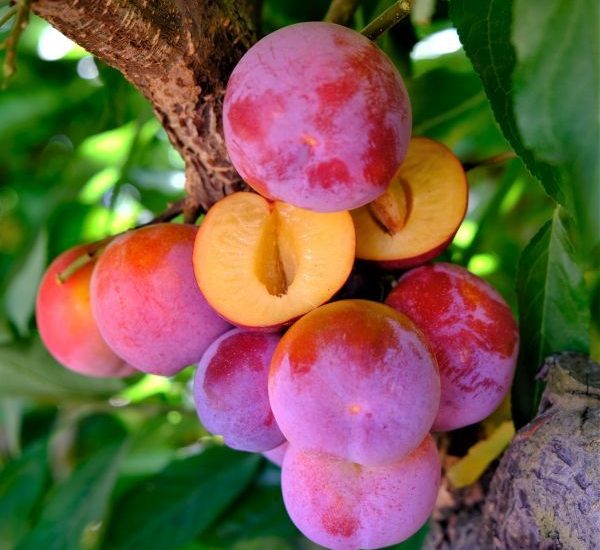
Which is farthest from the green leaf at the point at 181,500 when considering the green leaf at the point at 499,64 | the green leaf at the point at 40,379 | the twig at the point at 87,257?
the green leaf at the point at 499,64

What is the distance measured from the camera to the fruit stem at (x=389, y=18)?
1.54 ft

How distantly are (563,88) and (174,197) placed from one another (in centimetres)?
93

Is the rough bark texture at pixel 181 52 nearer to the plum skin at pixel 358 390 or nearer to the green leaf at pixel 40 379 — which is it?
the plum skin at pixel 358 390

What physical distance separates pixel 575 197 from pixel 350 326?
6.8 inches

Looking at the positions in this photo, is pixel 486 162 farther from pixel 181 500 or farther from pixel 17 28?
pixel 181 500

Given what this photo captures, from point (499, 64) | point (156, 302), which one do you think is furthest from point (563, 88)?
point (156, 302)

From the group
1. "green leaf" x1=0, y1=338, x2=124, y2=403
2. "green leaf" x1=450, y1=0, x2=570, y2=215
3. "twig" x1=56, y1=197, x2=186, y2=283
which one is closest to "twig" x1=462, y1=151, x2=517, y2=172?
"green leaf" x1=450, y1=0, x2=570, y2=215

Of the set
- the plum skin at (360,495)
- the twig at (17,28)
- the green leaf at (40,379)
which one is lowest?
the green leaf at (40,379)

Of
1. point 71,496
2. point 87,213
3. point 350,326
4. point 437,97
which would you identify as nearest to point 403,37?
point 437,97

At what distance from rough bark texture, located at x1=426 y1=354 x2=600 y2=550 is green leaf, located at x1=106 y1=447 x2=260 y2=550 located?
47 cm

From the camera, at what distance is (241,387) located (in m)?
0.54

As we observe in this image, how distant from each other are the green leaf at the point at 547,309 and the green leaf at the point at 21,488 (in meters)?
0.85

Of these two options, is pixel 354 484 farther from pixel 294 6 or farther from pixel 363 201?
pixel 294 6

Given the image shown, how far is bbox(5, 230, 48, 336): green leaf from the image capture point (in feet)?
3.07
